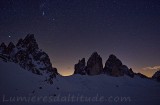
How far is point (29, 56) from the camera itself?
94062mm

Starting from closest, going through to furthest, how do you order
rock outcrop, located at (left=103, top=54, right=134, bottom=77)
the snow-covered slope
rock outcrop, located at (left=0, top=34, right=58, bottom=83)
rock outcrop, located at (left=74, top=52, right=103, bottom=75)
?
the snow-covered slope, rock outcrop, located at (left=0, top=34, right=58, bottom=83), rock outcrop, located at (left=74, top=52, right=103, bottom=75), rock outcrop, located at (left=103, top=54, right=134, bottom=77)

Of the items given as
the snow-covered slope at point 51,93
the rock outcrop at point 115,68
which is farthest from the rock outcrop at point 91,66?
the snow-covered slope at point 51,93

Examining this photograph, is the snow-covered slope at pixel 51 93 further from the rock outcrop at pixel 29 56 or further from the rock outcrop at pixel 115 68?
the rock outcrop at pixel 115 68

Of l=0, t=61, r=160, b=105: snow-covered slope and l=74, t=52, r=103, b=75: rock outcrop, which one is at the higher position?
l=74, t=52, r=103, b=75: rock outcrop

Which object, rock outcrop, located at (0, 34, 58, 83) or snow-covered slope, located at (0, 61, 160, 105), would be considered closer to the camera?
snow-covered slope, located at (0, 61, 160, 105)

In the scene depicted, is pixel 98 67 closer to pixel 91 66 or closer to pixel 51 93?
pixel 91 66

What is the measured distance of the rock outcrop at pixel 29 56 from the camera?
87750 mm

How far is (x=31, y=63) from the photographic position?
298ft

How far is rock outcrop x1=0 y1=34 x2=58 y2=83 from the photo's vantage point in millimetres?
87750

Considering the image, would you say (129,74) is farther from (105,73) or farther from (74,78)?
(74,78)

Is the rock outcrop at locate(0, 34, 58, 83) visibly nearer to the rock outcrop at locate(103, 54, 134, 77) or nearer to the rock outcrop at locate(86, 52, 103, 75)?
the rock outcrop at locate(86, 52, 103, 75)

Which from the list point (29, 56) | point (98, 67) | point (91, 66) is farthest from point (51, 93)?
point (98, 67)

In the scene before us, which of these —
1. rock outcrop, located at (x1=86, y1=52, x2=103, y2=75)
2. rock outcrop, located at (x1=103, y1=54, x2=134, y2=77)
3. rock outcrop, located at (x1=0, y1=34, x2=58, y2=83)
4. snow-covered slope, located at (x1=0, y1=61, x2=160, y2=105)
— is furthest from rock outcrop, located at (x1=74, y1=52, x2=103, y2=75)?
rock outcrop, located at (x1=0, y1=34, x2=58, y2=83)

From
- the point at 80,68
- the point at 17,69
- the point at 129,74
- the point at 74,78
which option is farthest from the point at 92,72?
the point at 17,69
